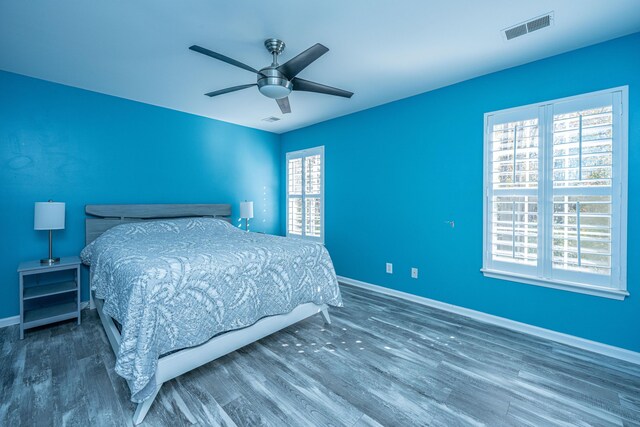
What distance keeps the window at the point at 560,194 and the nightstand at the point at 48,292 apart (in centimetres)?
422

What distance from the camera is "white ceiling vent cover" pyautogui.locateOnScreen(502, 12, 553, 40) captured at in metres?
2.00

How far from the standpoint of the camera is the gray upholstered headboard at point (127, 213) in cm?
321

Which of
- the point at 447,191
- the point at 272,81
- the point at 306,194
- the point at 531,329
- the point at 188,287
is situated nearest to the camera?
the point at 188,287

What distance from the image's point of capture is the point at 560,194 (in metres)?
2.46

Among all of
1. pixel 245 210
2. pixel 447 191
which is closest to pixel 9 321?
pixel 245 210

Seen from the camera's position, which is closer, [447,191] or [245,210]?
[447,191]

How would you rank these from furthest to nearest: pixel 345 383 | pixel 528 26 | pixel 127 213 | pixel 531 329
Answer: pixel 127 213, pixel 531 329, pixel 528 26, pixel 345 383

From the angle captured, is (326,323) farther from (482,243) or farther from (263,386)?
(482,243)

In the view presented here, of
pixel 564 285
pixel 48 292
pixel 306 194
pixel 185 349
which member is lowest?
pixel 185 349

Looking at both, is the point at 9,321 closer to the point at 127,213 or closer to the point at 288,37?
the point at 127,213

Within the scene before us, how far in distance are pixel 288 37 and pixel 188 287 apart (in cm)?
199

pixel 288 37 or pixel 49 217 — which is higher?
pixel 288 37

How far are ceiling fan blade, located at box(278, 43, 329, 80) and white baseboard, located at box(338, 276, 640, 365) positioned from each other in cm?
286

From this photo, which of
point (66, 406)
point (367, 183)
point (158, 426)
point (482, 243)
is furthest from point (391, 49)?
point (66, 406)
